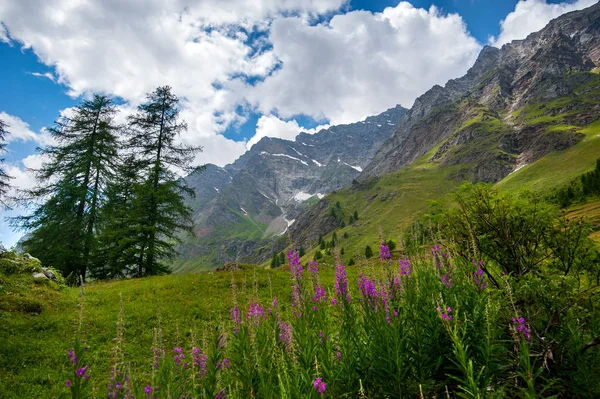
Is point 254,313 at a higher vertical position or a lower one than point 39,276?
lower

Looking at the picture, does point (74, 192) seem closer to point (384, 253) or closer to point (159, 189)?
point (159, 189)

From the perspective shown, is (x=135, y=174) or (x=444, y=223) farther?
(x=135, y=174)

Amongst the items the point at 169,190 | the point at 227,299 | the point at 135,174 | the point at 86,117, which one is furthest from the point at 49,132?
the point at 227,299

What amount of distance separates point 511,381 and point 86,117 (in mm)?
37285

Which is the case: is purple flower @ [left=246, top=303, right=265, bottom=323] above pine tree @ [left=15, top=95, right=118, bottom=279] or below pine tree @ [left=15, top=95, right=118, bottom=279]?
below

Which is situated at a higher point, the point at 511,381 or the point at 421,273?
the point at 421,273

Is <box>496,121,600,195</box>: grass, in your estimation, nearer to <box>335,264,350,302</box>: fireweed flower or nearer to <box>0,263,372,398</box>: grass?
<box>0,263,372,398</box>: grass

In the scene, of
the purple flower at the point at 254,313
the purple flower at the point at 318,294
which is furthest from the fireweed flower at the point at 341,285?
the purple flower at the point at 254,313

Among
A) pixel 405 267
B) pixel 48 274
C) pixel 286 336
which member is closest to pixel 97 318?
pixel 48 274

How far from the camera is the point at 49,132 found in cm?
2953

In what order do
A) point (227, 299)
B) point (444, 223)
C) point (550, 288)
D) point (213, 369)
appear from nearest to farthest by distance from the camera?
point (213, 369) < point (550, 288) < point (444, 223) < point (227, 299)

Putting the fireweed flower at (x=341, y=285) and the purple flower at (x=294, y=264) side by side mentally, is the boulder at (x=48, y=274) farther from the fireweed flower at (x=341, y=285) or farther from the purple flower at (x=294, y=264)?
the fireweed flower at (x=341, y=285)

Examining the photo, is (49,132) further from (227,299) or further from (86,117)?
(227,299)

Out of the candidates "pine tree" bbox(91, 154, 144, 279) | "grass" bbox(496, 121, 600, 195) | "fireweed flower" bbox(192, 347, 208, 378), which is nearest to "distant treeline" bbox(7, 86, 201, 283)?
"pine tree" bbox(91, 154, 144, 279)
